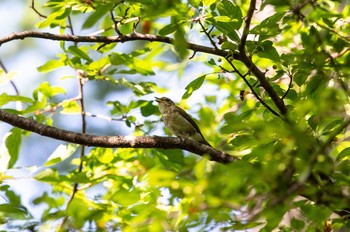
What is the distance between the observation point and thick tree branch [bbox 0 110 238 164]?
333cm

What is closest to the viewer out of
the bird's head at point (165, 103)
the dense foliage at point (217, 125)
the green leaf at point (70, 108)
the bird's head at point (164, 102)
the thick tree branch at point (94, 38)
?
the dense foliage at point (217, 125)

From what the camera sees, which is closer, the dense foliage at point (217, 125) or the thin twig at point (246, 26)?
the dense foliage at point (217, 125)

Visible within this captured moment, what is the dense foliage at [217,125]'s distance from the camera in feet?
6.15

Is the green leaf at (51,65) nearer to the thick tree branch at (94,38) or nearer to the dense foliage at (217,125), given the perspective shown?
the dense foliage at (217,125)

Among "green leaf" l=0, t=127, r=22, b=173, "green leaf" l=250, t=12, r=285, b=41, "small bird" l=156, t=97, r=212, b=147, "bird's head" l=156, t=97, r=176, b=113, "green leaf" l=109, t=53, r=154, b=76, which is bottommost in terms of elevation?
"green leaf" l=0, t=127, r=22, b=173

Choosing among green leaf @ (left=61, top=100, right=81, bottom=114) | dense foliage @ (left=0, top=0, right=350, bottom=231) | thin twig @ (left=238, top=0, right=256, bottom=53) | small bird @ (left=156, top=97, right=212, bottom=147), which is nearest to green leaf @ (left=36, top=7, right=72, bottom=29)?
dense foliage @ (left=0, top=0, right=350, bottom=231)

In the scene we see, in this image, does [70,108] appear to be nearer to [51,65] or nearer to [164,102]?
[51,65]

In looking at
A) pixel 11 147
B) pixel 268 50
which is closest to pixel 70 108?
pixel 11 147

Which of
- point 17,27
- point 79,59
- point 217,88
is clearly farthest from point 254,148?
point 17,27

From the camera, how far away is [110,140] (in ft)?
11.0

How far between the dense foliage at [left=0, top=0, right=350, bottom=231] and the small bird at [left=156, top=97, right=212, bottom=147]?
0.53ft

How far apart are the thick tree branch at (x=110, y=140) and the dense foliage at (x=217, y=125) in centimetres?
18

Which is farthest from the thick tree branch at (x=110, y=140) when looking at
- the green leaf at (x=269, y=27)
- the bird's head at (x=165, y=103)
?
the bird's head at (x=165, y=103)

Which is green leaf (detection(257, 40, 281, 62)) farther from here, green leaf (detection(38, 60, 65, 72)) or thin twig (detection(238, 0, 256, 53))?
green leaf (detection(38, 60, 65, 72))
